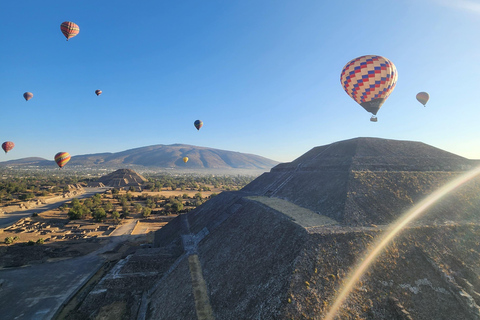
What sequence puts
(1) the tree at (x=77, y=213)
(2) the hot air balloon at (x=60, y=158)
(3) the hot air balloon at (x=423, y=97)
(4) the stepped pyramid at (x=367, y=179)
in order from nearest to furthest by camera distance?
(4) the stepped pyramid at (x=367, y=179)
(3) the hot air balloon at (x=423, y=97)
(1) the tree at (x=77, y=213)
(2) the hot air balloon at (x=60, y=158)

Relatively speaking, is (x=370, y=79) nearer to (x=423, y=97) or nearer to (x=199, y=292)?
(x=423, y=97)

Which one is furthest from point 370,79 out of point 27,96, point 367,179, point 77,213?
point 27,96

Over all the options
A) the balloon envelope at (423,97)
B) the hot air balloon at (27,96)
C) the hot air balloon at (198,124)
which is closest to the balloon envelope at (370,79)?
the balloon envelope at (423,97)

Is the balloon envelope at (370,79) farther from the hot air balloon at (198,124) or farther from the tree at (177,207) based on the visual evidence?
the tree at (177,207)

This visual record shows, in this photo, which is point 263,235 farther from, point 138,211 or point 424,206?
point 138,211

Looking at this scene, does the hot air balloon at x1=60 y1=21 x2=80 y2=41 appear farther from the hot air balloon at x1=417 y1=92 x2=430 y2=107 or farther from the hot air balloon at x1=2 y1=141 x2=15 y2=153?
the hot air balloon at x1=417 y1=92 x2=430 y2=107

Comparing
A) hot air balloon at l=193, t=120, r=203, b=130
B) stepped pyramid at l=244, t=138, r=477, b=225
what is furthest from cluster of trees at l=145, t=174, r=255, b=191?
stepped pyramid at l=244, t=138, r=477, b=225

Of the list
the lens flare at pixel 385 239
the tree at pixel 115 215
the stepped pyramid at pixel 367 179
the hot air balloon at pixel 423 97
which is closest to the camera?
the lens flare at pixel 385 239
